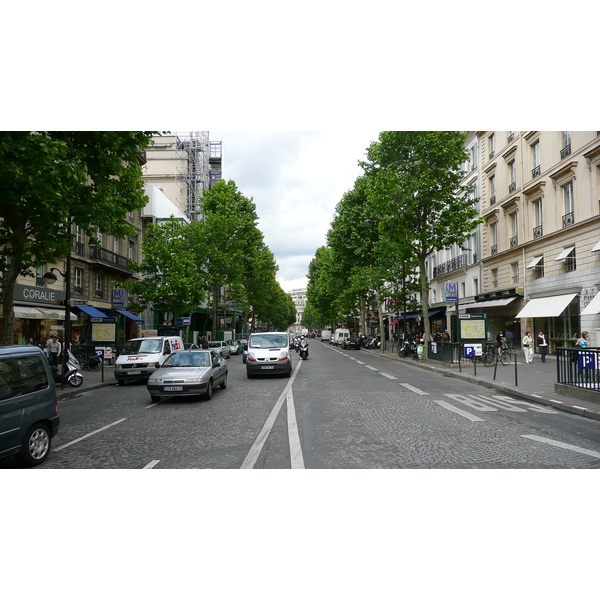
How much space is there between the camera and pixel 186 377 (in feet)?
41.8

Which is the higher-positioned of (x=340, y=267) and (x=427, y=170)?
(x=427, y=170)

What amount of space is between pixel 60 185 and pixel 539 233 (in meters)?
25.9

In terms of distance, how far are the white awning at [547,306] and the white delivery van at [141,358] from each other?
18783mm

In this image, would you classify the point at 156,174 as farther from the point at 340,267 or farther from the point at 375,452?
the point at 375,452

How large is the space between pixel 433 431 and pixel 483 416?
2.26m

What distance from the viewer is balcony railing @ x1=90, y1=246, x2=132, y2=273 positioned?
31.2 meters

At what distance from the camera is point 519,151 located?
3022 centimetres

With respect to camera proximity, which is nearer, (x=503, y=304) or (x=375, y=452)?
(x=375, y=452)

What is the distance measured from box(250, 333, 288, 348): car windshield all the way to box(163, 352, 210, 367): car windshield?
4.97 metres

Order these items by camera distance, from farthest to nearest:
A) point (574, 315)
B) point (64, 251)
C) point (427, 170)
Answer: point (427, 170) → point (574, 315) → point (64, 251)

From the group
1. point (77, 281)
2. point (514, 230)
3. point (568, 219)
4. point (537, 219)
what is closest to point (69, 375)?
point (77, 281)

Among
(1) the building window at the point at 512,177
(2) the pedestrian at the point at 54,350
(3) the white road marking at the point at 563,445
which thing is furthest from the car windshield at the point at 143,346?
(1) the building window at the point at 512,177

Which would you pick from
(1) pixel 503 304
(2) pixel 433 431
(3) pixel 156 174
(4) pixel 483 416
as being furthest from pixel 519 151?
(3) pixel 156 174

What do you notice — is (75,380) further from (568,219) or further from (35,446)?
(568,219)
